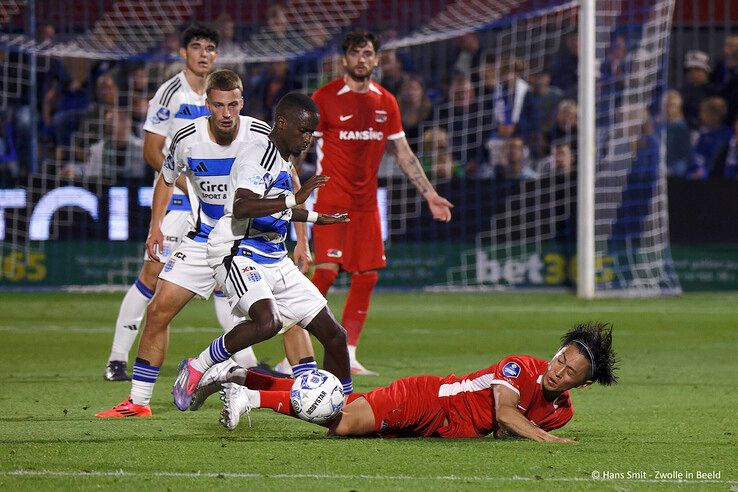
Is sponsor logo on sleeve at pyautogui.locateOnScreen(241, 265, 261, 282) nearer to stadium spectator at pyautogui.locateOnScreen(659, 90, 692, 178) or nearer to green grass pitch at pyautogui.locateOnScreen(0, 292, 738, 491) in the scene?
green grass pitch at pyautogui.locateOnScreen(0, 292, 738, 491)

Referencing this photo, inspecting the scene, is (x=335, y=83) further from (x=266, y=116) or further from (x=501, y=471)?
(x=266, y=116)

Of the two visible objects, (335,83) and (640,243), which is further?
(640,243)

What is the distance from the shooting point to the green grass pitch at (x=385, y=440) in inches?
194

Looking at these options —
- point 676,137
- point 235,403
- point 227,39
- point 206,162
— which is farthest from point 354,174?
point 676,137

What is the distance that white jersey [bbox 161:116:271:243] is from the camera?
662cm

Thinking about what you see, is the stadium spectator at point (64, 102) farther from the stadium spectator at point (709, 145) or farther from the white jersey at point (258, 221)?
the white jersey at point (258, 221)

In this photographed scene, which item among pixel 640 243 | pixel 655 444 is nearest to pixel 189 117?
pixel 655 444

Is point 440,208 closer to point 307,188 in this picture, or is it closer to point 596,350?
point 307,188

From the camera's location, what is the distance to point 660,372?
8953 millimetres

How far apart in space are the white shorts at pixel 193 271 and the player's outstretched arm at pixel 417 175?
248 centimetres

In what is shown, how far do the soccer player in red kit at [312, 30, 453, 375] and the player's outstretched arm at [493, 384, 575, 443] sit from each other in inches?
127

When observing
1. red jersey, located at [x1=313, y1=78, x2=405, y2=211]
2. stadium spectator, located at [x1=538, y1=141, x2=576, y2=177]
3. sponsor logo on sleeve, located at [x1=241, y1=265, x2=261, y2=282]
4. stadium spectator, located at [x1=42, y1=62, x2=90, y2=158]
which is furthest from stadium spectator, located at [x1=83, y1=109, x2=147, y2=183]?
sponsor logo on sleeve, located at [x1=241, y1=265, x2=261, y2=282]

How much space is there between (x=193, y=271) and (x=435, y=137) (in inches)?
386

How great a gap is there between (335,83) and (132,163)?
7460 millimetres
